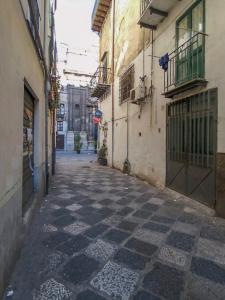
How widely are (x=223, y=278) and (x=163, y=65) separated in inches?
210

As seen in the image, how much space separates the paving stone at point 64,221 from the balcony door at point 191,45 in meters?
4.07

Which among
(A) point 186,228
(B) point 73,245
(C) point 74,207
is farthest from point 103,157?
(B) point 73,245

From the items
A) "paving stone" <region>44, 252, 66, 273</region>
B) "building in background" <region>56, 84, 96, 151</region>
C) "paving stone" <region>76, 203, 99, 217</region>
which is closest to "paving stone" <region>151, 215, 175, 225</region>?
"paving stone" <region>76, 203, 99, 217</region>

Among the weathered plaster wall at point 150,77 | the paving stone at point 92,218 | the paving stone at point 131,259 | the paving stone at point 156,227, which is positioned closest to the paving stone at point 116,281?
the paving stone at point 131,259

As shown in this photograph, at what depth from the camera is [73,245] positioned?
3096 millimetres

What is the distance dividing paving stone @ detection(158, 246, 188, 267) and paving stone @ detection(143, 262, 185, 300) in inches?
6.6

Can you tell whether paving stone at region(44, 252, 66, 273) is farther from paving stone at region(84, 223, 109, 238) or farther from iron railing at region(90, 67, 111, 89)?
iron railing at region(90, 67, 111, 89)

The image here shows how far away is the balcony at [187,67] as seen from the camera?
4.92 m

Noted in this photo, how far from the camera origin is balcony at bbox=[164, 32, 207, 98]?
492 cm

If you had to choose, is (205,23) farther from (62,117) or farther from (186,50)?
(62,117)

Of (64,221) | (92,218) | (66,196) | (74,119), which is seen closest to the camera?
(64,221)

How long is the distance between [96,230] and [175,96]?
13.6 feet

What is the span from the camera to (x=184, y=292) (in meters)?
2.17

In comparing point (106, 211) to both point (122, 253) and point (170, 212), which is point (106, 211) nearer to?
point (170, 212)
